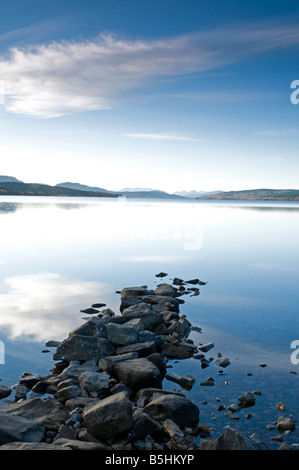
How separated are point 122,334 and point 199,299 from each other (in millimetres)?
9657

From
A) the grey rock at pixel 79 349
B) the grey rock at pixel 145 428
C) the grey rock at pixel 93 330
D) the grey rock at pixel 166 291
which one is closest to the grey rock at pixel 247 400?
the grey rock at pixel 145 428

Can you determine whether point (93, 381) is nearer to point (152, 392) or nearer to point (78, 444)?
point (152, 392)

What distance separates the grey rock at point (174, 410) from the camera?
34.7ft

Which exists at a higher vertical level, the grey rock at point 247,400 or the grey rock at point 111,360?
the grey rock at point 111,360

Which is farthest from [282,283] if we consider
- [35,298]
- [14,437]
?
[14,437]

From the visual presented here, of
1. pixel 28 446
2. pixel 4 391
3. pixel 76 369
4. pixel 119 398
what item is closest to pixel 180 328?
pixel 76 369

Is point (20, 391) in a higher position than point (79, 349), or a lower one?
lower

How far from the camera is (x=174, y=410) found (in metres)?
10.6

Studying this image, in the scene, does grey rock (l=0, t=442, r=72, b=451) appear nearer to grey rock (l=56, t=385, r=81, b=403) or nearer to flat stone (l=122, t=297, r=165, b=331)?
grey rock (l=56, t=385, r=81, b=403)

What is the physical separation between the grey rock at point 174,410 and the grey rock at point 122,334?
16.6 ft

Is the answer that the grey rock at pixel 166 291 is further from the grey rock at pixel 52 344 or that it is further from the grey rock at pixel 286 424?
the grey rock at pixel 286 424

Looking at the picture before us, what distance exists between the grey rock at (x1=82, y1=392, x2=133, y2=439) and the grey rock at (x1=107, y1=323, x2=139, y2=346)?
5705 millimetres

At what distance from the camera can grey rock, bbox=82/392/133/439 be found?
9.94 m

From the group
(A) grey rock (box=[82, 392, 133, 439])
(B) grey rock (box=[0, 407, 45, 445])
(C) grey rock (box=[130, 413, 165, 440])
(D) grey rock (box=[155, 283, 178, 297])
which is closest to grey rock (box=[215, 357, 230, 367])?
(C) grey rock (box=[130, 413, 165, 440])
